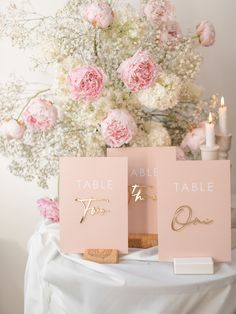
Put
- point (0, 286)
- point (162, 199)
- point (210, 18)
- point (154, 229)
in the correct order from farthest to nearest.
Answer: point (0, 286), point (210, 18), point (154, 229), point (162, 199)

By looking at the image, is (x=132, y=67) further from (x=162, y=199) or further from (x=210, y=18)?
(x=210, y=18)

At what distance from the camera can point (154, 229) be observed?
1.08 metres

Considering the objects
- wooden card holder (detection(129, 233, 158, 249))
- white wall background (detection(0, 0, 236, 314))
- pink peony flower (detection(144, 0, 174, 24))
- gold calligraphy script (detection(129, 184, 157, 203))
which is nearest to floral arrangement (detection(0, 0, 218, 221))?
pink peony flower (detection(144, 0, 174, 24))

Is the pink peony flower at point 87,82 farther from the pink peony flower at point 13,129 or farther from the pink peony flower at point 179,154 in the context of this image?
the pink peony flower at point 179,154

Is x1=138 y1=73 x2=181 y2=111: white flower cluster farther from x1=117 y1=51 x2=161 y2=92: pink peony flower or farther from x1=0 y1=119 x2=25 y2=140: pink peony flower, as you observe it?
x1=0 y1=119 x2=25 y2=140: pink peony flower

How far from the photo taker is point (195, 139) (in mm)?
1108

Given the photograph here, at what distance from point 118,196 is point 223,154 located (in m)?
0.31

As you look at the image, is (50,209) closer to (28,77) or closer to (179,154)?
(179,154)

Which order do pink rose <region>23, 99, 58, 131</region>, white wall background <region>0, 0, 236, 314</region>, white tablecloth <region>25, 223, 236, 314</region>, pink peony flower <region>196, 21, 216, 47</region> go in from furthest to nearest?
white wall background <region>0, 0, 236, 314</region> → pink peony flower <region>196, 21, 216, 47</region> → pink rose <region>23, 99, 58, 131</region> → white tablecloth <region>25, 223, 236, 314</region>

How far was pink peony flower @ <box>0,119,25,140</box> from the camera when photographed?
1088 mm

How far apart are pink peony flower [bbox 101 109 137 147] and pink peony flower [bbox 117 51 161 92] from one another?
75mm

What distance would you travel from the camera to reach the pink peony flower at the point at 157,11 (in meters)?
1.11

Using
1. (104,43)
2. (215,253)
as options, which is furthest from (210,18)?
(215,253)

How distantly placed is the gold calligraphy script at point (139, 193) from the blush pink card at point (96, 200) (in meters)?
0.06
